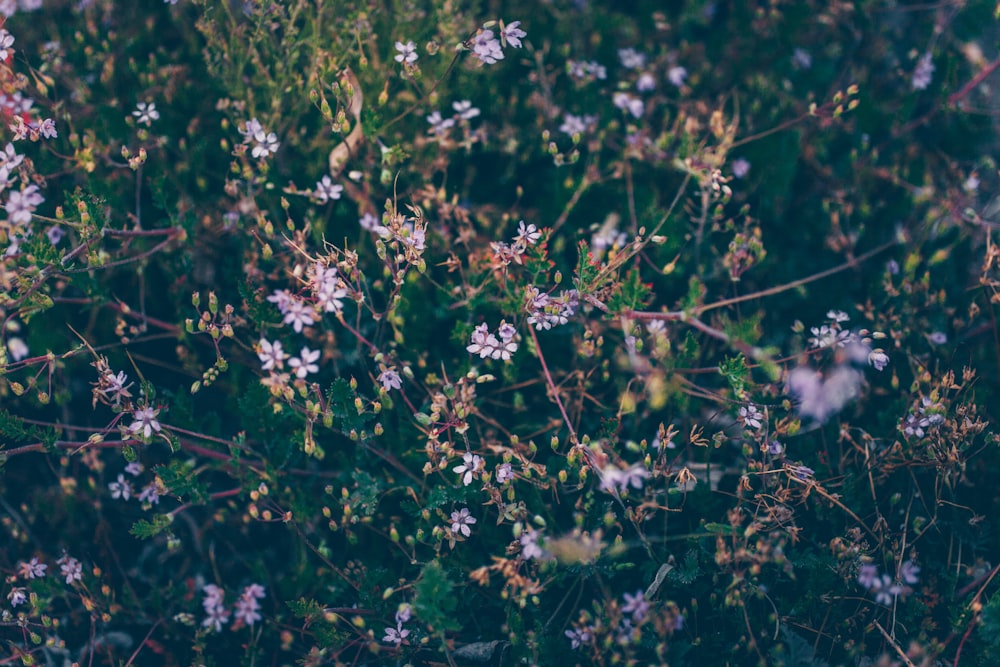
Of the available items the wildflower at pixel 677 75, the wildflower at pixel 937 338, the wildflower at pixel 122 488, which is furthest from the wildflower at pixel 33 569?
the wildflower at pixel 937 338

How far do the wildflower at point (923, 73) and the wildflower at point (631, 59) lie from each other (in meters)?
1.29

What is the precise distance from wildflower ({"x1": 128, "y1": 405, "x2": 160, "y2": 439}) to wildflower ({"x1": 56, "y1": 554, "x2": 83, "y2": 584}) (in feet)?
1.97

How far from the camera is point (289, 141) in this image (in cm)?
318

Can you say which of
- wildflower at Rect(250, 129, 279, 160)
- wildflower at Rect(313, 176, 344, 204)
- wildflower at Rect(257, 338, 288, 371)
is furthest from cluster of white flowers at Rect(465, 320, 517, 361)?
wildflower at Rect(250, 129, 279, 160)

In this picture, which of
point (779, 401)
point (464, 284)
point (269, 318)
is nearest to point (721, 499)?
point (779, 401)

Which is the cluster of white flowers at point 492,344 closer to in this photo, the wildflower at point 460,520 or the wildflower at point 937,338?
the wildflower at point 460,520

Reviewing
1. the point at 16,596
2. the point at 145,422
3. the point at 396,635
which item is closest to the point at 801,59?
the point at 396,635

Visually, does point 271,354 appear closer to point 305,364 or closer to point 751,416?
point 305,364

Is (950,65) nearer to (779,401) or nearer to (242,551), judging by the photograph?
(779,401)

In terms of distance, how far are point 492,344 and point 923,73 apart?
2.59 meters

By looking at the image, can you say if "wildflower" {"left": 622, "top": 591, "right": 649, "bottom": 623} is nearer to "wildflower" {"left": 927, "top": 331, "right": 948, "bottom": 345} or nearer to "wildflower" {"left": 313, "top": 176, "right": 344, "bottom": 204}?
"wildflower" {"left": 927, "top": 331, "right": 948, "bottom": 345}

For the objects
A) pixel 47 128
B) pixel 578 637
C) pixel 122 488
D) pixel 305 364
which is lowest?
pixel 578 637

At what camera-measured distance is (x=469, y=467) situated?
2.46 meters

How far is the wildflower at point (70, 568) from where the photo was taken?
2586 mm
